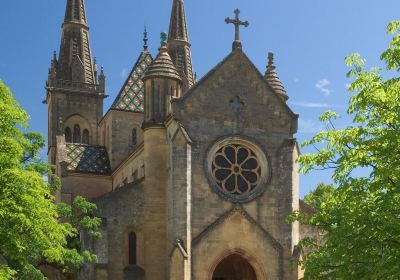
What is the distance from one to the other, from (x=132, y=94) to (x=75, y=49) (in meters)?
8.93

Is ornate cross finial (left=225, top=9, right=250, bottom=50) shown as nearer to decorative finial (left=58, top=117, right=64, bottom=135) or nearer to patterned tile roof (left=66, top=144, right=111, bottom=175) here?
patterned tile roof (left=66, top=144, right=111, bottom=175)

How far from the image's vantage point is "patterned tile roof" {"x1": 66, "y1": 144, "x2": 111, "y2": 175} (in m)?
44.3

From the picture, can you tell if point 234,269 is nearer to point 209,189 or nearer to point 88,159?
point 209,189

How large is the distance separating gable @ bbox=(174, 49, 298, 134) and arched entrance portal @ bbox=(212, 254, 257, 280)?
6679 millimetres

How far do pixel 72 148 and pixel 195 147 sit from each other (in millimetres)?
16173

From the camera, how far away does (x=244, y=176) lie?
108ft

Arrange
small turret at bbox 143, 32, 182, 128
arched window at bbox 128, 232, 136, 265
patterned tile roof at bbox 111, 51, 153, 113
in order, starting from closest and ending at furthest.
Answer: arched window at bbox 128, 232, 136, 265
small turret at bbox 143, 32, 182, 128
patterned tile roof at bbox 111, 51, 153, 113

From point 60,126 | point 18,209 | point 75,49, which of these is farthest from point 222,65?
point 75,49

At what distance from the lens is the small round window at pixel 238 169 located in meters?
→ 32.4

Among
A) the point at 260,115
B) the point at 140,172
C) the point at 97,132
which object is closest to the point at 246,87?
the point at 260,115

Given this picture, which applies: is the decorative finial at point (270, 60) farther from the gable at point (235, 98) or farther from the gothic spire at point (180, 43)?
the gothic spire at point (180, 43)

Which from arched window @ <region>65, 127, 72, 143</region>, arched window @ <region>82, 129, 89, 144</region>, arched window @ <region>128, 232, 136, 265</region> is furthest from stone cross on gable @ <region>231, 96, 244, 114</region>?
arched window @ <region>65, 127, 72, 143</region>

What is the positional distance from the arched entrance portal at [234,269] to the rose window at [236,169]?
10.8ft

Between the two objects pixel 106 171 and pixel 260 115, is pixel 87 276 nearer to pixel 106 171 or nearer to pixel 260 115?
pixel 260 115
